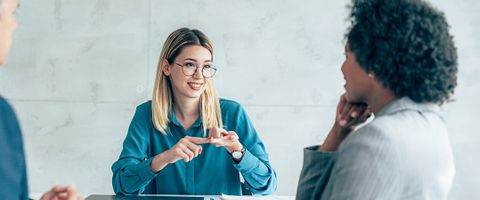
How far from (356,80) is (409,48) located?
0.18 metres

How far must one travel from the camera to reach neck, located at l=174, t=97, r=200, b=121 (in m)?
2.76

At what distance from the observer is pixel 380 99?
4.83 ft

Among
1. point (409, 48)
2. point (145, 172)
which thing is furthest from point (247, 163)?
point (409, 48)

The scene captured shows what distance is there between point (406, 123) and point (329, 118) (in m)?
2.86

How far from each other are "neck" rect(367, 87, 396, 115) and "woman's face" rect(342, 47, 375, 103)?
0.02 m

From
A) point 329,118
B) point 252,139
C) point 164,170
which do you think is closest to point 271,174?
point 252,139

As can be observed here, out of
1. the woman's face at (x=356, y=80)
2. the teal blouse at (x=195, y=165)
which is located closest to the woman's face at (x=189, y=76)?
the teal blouse at (x=195, y=165)

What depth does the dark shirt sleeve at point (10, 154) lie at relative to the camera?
114 centimetres

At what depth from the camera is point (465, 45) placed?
423 centimetres

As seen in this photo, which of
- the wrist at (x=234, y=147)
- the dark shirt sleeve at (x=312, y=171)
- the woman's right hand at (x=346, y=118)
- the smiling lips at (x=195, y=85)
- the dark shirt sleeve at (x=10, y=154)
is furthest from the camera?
the smiling lips at (x=195, y=85)

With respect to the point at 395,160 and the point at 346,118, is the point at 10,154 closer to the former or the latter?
the point at 395,160

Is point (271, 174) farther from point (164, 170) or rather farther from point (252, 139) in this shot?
point (164, 170)

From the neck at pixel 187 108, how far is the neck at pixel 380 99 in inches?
53.4

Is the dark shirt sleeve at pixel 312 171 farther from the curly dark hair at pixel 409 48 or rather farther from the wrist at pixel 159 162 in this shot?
the wrist at pixel 159 162
